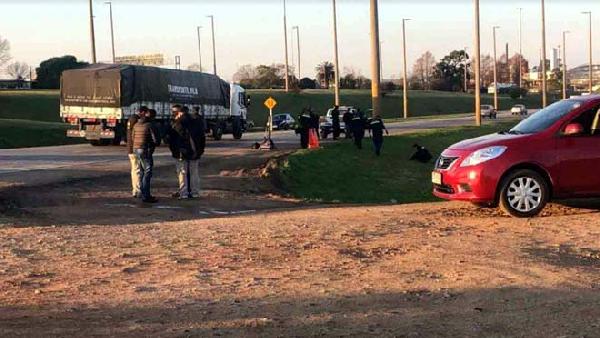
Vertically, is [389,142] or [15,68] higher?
[15,68]

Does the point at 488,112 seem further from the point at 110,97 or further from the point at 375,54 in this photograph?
the point at 110,97

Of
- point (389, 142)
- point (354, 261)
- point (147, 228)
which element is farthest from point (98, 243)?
point (389, 142)

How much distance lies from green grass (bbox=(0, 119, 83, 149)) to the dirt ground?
26637 mm

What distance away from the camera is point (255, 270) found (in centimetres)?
673

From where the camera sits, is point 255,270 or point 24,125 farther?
point 24,125

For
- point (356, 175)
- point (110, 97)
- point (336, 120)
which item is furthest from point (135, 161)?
point (336, 120)

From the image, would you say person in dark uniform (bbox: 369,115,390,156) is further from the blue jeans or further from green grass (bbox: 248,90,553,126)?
green grass (bbox: 248,90,553,126)

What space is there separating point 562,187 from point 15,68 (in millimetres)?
122886

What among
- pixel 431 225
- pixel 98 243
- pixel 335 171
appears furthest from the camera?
pixel 335 171

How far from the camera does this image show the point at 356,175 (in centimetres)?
2356

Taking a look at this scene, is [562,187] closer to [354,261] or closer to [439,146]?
[354,261]

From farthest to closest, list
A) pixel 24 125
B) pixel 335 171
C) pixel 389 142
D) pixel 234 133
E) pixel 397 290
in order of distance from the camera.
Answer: pixel 24 125, pixel 234 133, pixel 389 142, pixel 335 171, pixel 397 290

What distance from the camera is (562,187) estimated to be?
983cm

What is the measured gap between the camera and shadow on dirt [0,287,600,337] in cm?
496
